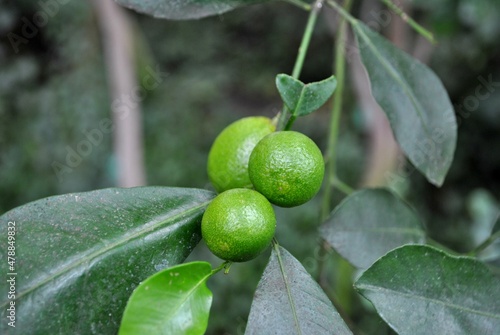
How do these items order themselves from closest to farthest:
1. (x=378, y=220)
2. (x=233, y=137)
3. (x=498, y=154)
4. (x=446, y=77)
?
(x=233, y=137) → (x=378, y=220) → (x=498, y=154) → (x=446, y=77)

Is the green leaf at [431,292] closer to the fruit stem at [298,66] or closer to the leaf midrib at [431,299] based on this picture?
the leaf midrib at [431,299]

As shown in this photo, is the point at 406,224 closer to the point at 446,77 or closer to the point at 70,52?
the point at 446,77

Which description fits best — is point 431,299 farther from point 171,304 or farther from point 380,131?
point 380,131

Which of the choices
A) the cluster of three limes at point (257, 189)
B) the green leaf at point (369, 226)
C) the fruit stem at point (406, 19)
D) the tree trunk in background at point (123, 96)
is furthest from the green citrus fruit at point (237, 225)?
the tree trunk in background at point (123, 96)

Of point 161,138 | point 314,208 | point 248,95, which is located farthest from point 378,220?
point 248,95

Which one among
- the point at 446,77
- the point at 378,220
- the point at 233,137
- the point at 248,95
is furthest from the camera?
the point at 248,95

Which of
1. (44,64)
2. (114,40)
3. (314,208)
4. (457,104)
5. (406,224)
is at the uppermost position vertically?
(114,40)
